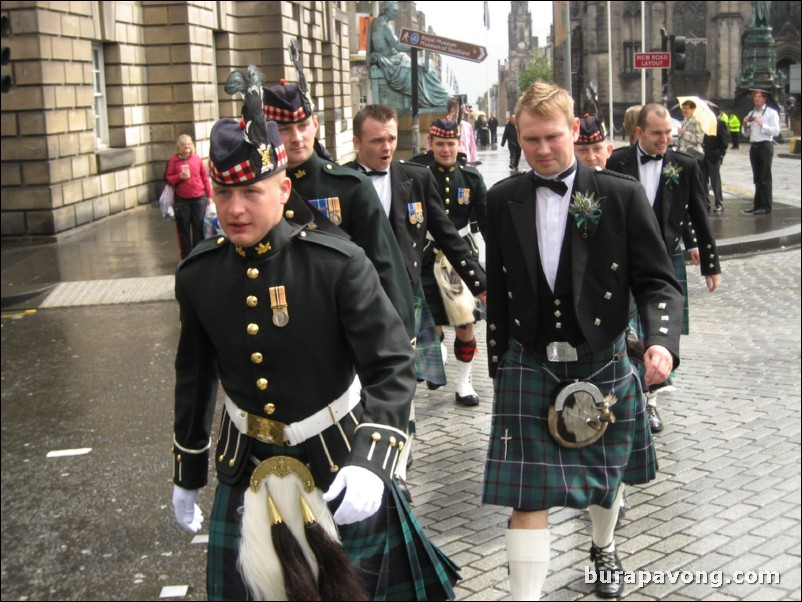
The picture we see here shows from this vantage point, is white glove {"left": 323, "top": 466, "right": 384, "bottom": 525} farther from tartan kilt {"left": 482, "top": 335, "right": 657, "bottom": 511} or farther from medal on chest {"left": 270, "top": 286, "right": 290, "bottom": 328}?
tartan kilt {"left": 482, "top": 335, "right": 657, "bottom": 511}

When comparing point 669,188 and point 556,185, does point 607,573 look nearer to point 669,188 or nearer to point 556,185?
point 556,185

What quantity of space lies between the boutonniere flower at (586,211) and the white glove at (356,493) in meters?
1.71

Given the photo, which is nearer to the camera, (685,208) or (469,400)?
(685,208)

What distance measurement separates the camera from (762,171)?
70.1ft

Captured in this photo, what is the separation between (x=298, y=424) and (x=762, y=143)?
19.5 meters

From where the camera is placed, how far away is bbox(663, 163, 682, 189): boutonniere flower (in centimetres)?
747

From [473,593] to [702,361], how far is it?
5362 mm

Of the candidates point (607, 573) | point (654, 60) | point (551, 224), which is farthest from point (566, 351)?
point (654, 60)

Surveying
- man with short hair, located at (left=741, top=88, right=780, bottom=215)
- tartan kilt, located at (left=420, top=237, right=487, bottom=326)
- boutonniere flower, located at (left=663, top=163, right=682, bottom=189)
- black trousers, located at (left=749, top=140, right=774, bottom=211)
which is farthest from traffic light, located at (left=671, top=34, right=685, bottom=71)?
boutonniere flower, located at (left=663, top=163, right=682, bottom=189)

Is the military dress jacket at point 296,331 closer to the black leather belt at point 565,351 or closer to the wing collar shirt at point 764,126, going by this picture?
the black leather belt at point 565,351

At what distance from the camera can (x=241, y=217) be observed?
3580 mm

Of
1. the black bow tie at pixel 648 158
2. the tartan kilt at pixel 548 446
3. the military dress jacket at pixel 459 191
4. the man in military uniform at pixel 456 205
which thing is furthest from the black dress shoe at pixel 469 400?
the tartan kilt at pixel 548 446

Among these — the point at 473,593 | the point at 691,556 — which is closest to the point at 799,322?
the point at 691,556

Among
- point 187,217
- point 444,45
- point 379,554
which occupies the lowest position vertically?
point 379,554
